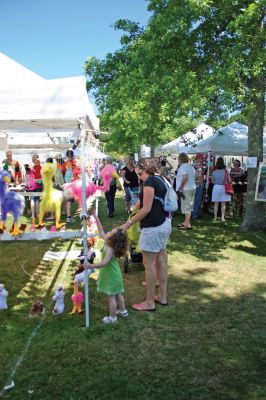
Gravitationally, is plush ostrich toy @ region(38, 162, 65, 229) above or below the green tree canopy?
below

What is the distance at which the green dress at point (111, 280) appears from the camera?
398 cm

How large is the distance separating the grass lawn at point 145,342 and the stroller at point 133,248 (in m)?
0.16

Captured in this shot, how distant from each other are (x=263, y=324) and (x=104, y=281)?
178cm

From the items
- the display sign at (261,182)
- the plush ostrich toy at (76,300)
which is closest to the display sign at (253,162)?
the display sign at (261,182)

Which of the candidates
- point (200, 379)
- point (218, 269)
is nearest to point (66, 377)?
point (200, 379)

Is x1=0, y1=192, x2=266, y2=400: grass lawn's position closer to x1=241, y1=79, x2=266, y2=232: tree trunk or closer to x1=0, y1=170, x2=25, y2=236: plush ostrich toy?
x1=0, y1=170, x2=25, y2=236: plush ostrich toy

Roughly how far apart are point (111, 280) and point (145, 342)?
71 centimetres

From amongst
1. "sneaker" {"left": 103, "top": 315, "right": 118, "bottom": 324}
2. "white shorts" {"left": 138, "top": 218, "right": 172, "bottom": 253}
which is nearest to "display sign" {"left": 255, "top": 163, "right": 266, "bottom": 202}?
"white shorts" {"left": 138, "top": 218, "right": 172, "bottom": 253}

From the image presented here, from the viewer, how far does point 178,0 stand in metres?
6.77

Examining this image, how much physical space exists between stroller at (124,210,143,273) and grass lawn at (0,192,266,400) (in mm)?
156

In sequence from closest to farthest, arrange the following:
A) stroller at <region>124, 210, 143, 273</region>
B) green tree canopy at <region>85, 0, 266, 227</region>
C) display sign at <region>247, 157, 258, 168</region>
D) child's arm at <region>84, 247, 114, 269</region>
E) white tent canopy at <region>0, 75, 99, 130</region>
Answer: child's arm at <region>84, 247, 114, 269</region>
white tent canopy at <region>0, 75, 99, 130</region>
stroller at <region>124, 210, 143, 273</region>
green tree canopy at <region>85, 0, 266, 227</region>
display sign at <region>247, 157, 258, 168</region>

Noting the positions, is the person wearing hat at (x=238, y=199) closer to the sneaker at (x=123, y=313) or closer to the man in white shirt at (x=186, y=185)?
the man in white shirt at (x=186, y=185)

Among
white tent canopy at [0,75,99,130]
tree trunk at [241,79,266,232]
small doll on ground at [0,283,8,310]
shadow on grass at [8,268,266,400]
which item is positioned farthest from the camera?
tree trunk at [241,79,266,232]

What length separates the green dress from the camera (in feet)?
13.0
